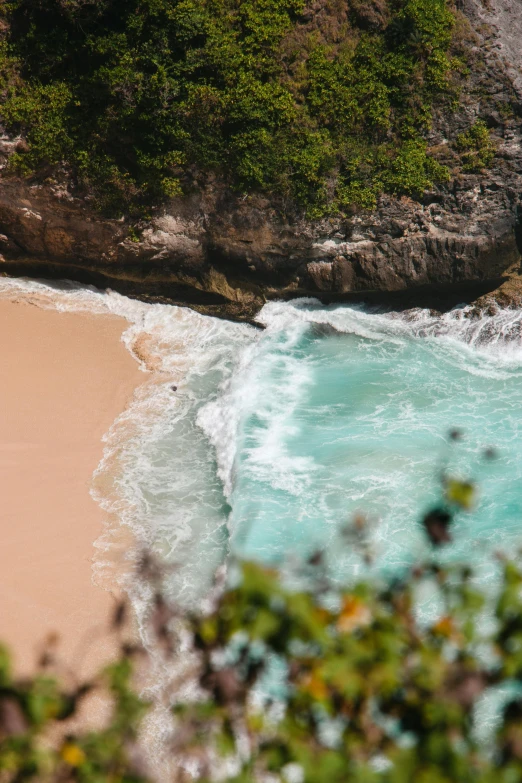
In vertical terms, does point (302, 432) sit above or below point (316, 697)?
below

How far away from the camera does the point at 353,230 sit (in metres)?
15.9

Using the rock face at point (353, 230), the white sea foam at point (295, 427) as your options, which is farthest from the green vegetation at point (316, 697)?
the rock face at point (353, 230)

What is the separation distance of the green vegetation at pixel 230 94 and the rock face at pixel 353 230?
0.46m

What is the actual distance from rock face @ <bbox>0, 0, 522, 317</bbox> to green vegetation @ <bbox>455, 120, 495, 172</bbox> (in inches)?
7.2

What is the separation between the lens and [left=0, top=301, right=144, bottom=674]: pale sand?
31.2ft

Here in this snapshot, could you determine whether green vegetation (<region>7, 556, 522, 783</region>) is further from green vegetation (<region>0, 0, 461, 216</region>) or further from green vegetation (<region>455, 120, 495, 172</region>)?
green vegetation (<region>455, 120, 495, 172</region>)

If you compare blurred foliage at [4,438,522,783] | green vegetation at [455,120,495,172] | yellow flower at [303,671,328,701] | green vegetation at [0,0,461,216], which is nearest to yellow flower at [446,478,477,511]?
blurred foliage at [4,438,522,783]

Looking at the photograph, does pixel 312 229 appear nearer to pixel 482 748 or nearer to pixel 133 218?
pixel 133 218

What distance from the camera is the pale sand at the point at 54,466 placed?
9.51 m

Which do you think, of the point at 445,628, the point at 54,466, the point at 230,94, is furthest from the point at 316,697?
the point at 230,94

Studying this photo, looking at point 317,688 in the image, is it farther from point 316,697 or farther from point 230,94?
point 230,94

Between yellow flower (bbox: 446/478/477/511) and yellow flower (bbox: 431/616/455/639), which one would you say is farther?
yellow flower (bbox: 446/478/477/511)

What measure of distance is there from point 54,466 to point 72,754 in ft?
28.6

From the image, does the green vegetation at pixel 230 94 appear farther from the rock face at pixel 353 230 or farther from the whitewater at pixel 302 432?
the whitewater at pixel 302 432
